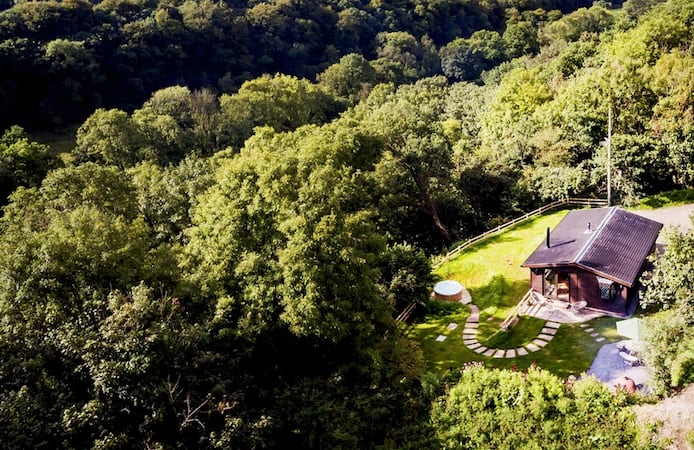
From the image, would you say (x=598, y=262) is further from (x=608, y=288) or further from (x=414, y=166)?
(x=414, y=166)

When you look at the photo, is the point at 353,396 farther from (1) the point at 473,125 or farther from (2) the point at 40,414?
(1) the point at 473,125

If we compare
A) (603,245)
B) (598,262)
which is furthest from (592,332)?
(603,245)

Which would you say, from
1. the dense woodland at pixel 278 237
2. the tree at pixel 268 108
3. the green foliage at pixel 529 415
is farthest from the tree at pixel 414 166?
the green foliage at pixel 529 415

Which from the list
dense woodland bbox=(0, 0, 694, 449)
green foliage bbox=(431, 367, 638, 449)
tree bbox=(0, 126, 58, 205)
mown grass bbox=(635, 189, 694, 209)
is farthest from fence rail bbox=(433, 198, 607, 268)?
tree bbox=(0, 126, 58, 205)

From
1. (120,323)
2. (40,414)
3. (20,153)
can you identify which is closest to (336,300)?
(120,323)

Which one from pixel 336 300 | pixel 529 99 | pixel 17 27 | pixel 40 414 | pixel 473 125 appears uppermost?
pixel 17 27
